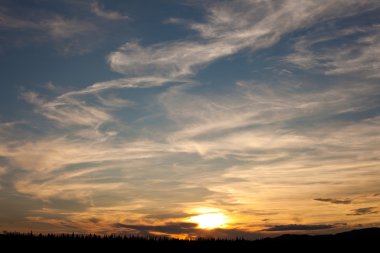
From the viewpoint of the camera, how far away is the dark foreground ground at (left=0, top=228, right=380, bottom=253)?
63219 millimetres

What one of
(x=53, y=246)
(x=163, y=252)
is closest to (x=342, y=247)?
(x=163, y=252)

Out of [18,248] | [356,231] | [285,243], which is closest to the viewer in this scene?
[18,248]

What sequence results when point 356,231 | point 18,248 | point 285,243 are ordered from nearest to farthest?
point 18,248
point 285,243
point 356,231

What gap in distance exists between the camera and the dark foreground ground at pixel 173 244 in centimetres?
6322

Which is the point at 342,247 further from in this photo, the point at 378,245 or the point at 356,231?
the point at 356,231

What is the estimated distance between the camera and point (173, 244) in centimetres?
6788

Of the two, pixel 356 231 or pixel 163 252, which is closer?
pixel 163 252

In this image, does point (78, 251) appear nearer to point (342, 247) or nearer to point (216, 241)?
point (216, 241)

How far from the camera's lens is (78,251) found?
Answer: 204ft

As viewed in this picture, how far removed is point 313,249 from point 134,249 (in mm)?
24976

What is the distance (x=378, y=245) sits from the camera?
64.2 m

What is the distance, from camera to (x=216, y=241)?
225 ft

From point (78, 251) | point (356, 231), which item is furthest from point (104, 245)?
point (356, 231)

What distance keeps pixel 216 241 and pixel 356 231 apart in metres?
29.1
